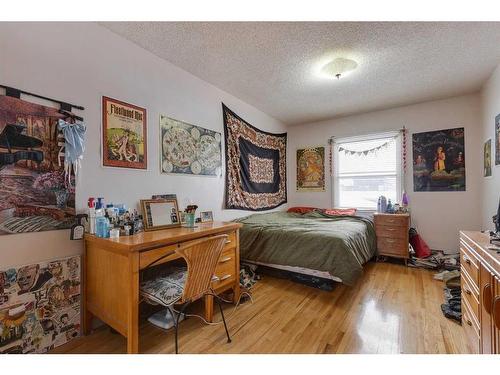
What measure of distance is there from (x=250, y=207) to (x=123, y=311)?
2382 millimetres

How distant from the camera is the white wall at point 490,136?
2.52 m

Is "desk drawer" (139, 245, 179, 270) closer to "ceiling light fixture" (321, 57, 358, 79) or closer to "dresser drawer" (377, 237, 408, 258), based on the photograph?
"ceiling light fixture" (321, 57, 358, 79)

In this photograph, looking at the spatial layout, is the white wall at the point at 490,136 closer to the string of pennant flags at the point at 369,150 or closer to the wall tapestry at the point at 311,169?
the string of pennant flags at the point at 369,150

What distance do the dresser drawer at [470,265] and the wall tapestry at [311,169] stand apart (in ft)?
9.24

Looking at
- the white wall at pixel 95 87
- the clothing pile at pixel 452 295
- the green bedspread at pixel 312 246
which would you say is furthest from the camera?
the green bedspread at pixel 312 246

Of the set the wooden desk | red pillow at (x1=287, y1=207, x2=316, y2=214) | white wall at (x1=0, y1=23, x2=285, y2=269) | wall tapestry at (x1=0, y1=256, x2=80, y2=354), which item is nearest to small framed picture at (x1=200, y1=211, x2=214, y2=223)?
white wall at (x1=0, y1=23, x2=285, y2=269)

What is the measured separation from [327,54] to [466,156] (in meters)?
2.67

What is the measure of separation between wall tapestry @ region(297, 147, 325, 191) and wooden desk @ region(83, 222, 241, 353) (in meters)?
3.05

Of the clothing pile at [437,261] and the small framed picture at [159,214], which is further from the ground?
the small framed picture at [159,214]

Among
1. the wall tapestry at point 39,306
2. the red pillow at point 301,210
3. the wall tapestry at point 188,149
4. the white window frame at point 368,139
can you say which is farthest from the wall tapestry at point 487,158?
the wall tapestry at point 39,306

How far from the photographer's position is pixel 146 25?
1.93m

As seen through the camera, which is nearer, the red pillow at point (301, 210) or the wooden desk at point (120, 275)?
the wooden desk at point (120, 275)
